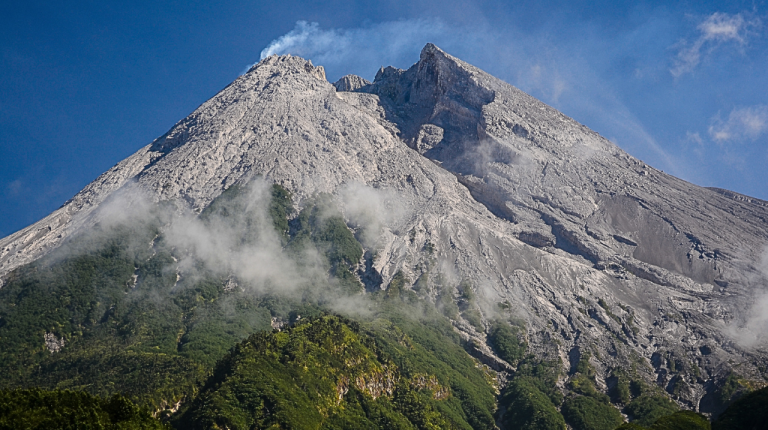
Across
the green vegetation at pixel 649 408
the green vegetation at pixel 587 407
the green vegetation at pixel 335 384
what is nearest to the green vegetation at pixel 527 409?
the green vegetation at pixel 587 407

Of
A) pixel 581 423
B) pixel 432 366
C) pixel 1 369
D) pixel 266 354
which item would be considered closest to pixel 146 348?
pixel 1 369

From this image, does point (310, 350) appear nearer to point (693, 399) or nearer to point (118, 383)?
point (118, 383)

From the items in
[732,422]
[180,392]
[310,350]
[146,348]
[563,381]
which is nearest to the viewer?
[732,422]

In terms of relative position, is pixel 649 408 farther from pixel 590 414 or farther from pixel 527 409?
pixel 527 409

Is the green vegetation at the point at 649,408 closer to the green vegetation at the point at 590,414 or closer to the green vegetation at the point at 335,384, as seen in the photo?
the green vegetation at the point at 590,414

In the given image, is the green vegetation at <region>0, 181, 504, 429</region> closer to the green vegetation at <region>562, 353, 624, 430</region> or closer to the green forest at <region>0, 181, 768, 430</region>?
the green forest at <region>0, 181, 768, 430</region>

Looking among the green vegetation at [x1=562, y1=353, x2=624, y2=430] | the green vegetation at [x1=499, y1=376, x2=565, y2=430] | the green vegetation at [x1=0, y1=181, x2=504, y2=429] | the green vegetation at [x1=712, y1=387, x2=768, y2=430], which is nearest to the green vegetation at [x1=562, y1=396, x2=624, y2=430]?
the green vegetation at [x1=562, y1=353, x2=624, y2=430]
